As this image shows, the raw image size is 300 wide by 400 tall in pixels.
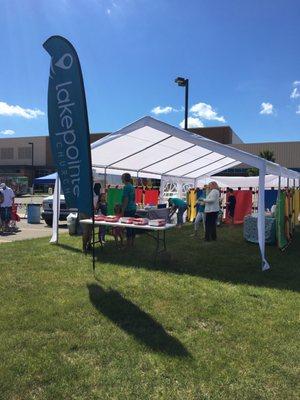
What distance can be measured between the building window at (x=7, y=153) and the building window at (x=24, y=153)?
1.84 meters

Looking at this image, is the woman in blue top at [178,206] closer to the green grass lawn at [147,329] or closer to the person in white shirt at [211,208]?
the person in white shirt at [211,208]

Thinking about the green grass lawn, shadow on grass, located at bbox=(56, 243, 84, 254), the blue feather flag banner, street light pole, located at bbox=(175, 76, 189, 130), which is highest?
street light pole, located at bbox=(175, 76, 189, 130)

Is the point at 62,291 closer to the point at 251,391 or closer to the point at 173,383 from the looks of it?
the point at 173,383

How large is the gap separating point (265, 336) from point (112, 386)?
1919mm

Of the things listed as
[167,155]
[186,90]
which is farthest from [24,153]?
[167,155]

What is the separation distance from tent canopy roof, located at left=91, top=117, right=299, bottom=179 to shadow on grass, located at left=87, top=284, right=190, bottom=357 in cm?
394

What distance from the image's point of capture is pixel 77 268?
7473mm

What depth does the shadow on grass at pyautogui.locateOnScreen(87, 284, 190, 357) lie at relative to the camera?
13.9 ft

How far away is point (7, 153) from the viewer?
8069 centimetres

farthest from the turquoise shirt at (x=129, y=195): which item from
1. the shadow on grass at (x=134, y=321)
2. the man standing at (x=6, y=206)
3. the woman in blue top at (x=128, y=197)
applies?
the man standing at (x=6, y=206)

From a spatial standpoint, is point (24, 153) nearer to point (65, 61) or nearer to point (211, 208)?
point (211, 208)

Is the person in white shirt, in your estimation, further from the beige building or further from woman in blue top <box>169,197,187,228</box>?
the beige building

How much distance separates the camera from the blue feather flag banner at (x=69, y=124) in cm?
649

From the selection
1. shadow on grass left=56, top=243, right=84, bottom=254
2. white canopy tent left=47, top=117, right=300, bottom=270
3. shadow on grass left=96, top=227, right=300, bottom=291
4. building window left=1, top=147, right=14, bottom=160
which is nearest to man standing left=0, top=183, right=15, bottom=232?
white canopy tent left=47, top=117, right=300, bottom=270
